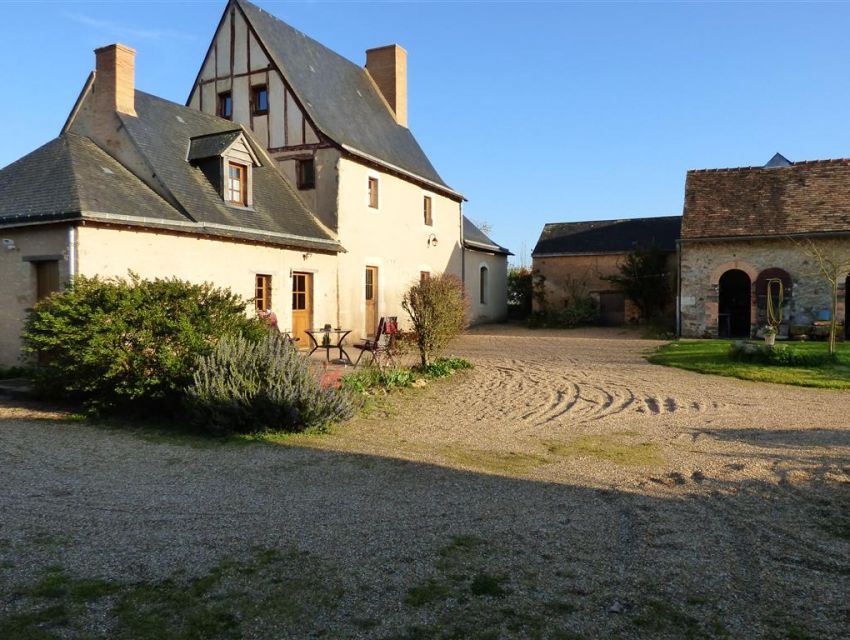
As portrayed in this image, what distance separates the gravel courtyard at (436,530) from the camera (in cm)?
307

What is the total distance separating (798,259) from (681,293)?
3.22 meters

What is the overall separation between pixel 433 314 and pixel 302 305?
18.4 ft

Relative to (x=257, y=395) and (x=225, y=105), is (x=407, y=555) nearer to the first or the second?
(x=257, y=395)

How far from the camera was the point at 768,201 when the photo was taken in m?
19.7

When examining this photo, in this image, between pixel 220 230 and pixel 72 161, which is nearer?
pixel 72 161

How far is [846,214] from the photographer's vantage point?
18422 millimetres

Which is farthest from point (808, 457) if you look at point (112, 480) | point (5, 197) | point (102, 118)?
point (102, 118)

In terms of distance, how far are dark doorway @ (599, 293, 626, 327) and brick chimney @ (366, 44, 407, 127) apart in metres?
10.3

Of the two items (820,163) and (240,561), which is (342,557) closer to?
(240,561)

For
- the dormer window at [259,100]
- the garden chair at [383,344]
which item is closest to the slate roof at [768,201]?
the garden chair at [383,344]

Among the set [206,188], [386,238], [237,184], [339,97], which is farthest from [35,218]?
[339,97]

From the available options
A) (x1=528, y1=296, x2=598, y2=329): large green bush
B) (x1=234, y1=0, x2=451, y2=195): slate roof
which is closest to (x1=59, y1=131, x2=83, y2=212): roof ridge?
(x1=234, y1=0, x2=451, y2=195): slate roof

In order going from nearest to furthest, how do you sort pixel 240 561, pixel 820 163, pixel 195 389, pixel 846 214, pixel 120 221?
pixel 240 561, pixel 195 389, pixel 120 221, pixel 846 214, pixel 820 163

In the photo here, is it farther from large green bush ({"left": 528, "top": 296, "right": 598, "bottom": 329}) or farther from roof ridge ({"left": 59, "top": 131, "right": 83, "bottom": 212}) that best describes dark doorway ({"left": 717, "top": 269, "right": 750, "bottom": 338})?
roof ridge ({"left": 59, "top": 131, "right": 83, "bottom": 212})
